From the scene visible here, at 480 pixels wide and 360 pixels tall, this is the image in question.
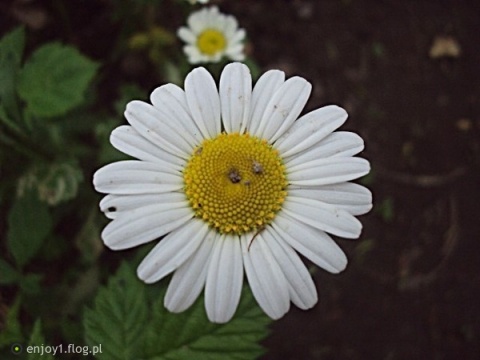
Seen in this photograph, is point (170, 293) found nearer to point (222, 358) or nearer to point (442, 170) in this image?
point (222, 358)

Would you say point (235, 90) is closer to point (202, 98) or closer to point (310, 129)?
point (202, 98)

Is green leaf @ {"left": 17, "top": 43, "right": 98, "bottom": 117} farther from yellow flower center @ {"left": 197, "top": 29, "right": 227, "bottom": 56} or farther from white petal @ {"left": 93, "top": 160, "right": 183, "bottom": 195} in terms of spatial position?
white petal @ {"left": 93, "top": 160, "right": 183, "bottom": 195}

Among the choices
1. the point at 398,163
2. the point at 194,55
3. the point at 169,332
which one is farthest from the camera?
the point at 398,163

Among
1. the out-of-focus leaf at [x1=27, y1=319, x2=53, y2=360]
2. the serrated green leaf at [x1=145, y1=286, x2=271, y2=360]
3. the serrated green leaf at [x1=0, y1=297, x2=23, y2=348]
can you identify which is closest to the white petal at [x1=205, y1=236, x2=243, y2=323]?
the serrated green leaf at [x1=145, y1=286, x2=271, y2=360]

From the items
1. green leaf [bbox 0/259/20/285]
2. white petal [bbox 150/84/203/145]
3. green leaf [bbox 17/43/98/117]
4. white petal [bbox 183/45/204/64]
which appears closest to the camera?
white petal [bbox 150/84/203/145]

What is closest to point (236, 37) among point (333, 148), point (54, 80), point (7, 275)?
point (54, 80)

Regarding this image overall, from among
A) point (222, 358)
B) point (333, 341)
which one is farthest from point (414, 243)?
point (222, 358)
